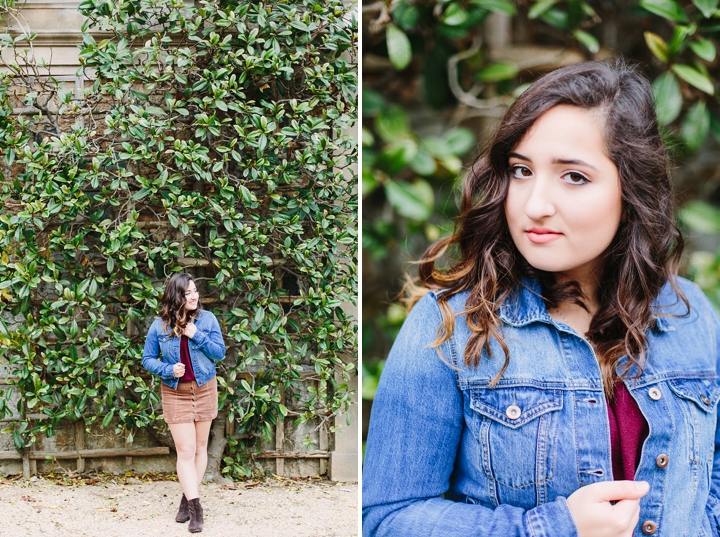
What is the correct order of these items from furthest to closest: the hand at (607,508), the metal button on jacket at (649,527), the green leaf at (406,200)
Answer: the green leaf at (406,200)
the metal button on jacket at (649,527)
the hand at (607,508)

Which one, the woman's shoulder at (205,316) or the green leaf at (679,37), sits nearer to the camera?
the green leaf at (679,37)

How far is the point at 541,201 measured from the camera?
1.14 metres

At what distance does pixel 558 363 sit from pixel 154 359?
5.88 feet

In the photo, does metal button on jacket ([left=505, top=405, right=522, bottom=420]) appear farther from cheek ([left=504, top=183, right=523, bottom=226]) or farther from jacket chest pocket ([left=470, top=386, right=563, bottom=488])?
cheek ([left=504, top=183, right=523, bottom=226])

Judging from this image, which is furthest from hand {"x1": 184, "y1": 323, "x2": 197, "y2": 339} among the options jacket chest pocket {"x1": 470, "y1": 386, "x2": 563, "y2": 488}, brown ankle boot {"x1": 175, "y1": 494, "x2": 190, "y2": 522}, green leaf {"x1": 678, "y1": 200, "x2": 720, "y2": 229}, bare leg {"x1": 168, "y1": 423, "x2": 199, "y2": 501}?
green leaf {"x1": 678, "y1": 200, "x2": 720, "y2": 229}

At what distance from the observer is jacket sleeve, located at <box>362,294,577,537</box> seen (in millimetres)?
1196

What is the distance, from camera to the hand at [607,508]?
3.63 ft

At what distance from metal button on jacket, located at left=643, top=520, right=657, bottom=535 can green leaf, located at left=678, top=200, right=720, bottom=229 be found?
5.12 feet

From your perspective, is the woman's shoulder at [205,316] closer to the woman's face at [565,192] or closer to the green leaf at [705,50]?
the woman's face at [565,192]

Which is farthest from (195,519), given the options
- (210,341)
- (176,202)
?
(176,202)

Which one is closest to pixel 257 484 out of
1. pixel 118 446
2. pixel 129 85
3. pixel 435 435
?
pixel 118 446

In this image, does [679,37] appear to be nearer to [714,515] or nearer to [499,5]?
[499,5]

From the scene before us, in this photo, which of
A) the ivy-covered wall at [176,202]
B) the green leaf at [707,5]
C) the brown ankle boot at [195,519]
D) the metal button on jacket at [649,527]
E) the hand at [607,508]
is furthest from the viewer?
the ivy-covered wall at [176,202]

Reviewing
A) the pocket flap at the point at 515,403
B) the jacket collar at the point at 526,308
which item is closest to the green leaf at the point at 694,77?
the jacket collar at the point at 526,308
